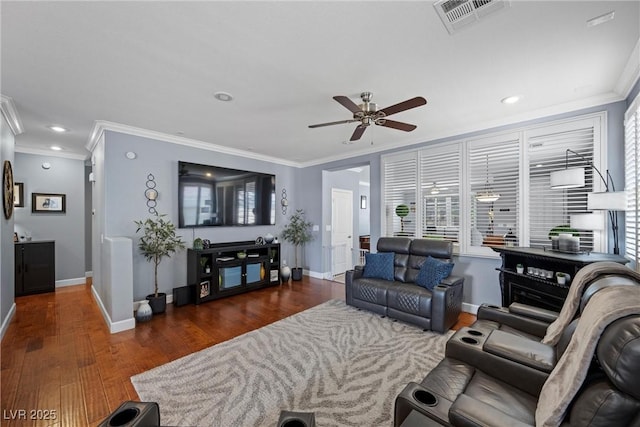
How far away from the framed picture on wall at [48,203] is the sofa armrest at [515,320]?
733 cm

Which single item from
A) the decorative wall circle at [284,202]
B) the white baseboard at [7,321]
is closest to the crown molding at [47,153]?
the white baseboard at [7,321]

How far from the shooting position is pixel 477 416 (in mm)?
1071

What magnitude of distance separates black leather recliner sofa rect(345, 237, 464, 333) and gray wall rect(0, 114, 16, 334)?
429 centimetres

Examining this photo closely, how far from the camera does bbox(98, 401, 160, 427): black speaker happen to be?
3.34ft

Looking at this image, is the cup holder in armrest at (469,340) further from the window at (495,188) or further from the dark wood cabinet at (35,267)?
the dark wood cabinet at (35,267)

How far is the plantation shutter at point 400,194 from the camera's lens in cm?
453

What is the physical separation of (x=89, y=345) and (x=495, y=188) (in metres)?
5.39

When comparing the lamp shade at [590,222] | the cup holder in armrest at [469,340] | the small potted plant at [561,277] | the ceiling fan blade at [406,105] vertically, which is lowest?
the cup holder in armrest at [469,340]

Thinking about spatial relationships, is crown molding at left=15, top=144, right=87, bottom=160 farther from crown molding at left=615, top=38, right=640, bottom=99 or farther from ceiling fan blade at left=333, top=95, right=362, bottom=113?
crown molding at left=615, top=38, right=640, bottom=99

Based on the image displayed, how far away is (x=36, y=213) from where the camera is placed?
16.6 feet

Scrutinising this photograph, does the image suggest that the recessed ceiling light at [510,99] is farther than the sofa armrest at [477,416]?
Yes

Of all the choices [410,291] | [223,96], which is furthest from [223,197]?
[410,291]

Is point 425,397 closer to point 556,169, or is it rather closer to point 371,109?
point 371,109

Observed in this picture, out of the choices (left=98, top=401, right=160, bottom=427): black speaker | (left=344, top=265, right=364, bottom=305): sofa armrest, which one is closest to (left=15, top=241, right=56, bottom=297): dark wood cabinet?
(left=344, top=265, right=364, bottom=305): sofa armrest
